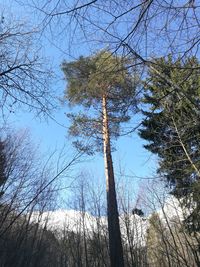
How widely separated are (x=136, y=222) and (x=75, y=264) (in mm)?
6150

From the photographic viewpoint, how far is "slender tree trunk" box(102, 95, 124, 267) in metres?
11.3

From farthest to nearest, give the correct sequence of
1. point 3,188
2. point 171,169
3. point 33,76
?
point 171,169, point 3,188, point 33,76

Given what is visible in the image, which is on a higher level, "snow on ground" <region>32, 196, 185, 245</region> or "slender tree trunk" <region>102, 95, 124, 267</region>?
"snow on ground" <region>32, 196, 185, 245</region>

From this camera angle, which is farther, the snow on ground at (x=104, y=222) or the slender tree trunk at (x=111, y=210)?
the snow on ground at (x=104, y=222)

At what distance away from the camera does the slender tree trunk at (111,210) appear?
11336 mm

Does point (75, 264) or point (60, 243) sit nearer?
point (75, 264)

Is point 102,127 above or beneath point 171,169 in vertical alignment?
above

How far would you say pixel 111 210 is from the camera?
12266mm

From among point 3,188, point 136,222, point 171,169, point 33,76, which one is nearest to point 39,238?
point 136,222

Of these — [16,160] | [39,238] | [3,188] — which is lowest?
[3,188]

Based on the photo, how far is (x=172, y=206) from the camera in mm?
18688

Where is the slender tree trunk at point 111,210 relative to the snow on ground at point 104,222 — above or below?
below

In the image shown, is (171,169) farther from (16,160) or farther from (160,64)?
(160,64)

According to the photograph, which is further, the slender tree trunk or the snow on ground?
the snow on ground
